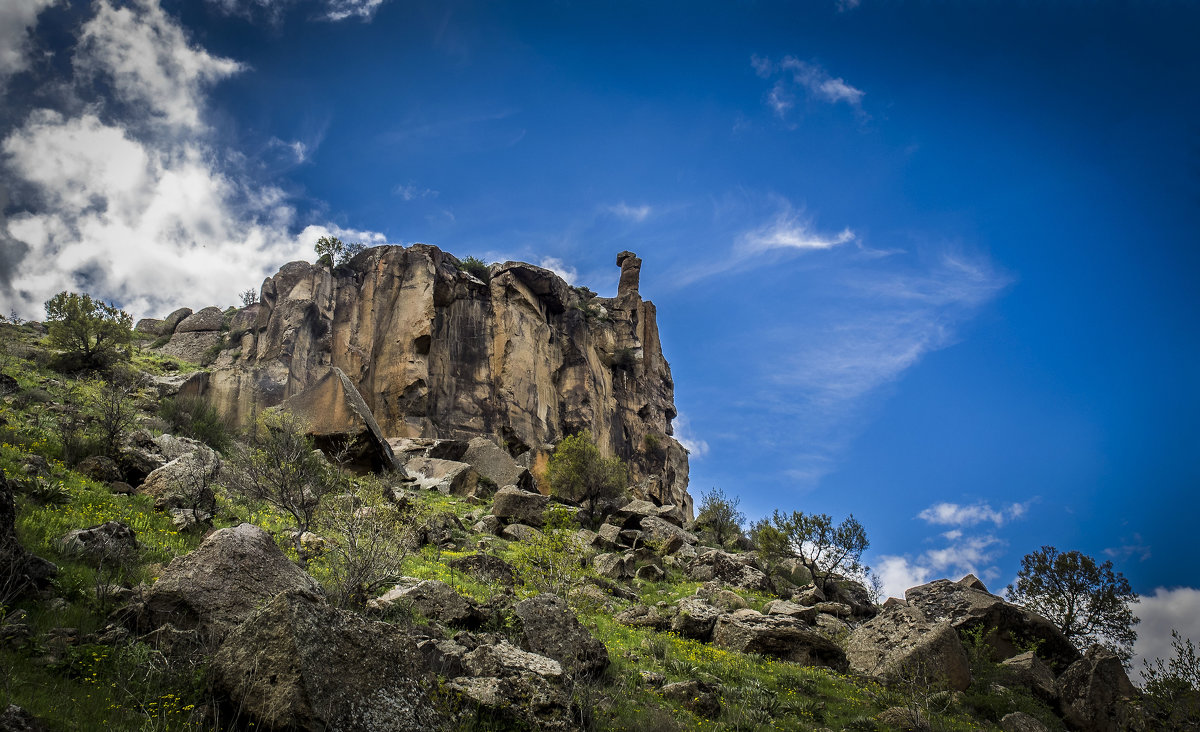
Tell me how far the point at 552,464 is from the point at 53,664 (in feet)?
114

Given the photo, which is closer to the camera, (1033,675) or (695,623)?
(695,623)

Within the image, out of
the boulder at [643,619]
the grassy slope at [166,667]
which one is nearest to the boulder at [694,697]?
the grassy slope at [166,667]

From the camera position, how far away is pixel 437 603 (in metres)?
11.3

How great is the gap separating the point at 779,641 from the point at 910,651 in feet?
10.2

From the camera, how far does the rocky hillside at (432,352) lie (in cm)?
4966

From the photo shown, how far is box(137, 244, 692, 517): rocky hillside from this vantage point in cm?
4966

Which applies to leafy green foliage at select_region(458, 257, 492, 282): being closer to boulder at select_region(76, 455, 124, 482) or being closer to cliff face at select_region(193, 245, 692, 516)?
cliff face at select_region(193, 245, 692, 516)

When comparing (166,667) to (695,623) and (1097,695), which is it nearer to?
(695,623)

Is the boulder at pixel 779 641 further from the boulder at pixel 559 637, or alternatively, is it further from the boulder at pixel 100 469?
the boulder at pixel 100 469

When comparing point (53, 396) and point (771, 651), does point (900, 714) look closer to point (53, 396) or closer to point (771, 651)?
point (771, 651)

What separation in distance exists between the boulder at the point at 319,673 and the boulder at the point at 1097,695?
17.1 meters

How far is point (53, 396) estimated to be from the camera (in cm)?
2553

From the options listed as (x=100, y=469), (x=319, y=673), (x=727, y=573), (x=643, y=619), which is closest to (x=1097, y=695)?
(x=643, y=619)

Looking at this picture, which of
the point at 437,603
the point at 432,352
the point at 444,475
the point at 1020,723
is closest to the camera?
the point at 437,603
